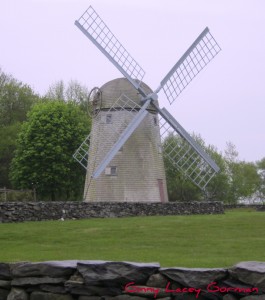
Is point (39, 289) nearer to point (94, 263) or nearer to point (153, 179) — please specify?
point (94, 263)

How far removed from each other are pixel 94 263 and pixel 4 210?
15.0 metres

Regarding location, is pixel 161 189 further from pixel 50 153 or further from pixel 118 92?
pixel 50 153

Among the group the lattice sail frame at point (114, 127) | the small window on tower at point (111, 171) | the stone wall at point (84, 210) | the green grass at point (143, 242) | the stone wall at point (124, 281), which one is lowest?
the stone wall at point (124, 281)

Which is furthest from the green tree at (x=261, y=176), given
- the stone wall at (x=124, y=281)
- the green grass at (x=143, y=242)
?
the stone wall at (x=124, y=281)

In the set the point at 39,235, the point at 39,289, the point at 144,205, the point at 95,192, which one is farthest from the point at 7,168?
the point at 39,289

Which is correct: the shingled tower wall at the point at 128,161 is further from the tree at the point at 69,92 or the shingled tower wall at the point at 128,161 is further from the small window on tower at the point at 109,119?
the tree at the point at 69,92

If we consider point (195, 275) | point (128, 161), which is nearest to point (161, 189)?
point (128, 161)

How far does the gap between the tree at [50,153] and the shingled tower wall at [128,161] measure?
1063 centimetres

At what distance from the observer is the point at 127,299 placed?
7090 mm

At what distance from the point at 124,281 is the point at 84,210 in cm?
1786

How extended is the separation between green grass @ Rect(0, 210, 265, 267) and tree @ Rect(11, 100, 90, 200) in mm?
21141

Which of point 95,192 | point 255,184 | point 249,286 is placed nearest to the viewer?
point 249,286

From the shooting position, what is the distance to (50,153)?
4106 cm

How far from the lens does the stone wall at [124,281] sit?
660cm
